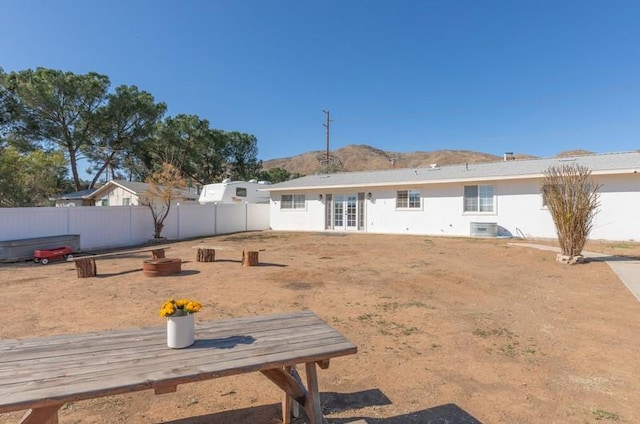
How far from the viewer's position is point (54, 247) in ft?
39.1

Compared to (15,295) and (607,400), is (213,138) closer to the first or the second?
(15,295)

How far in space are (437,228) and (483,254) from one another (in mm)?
6211

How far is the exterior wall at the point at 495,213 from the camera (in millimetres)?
13445

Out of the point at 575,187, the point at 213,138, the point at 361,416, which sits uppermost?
the point at 213,138

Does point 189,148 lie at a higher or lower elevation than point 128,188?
higher

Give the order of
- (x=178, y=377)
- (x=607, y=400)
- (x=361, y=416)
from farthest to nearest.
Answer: (x=607, y=400) → (x=361, y=416) → (x=178, y=377)

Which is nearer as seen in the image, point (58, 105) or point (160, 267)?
point (160, 267)

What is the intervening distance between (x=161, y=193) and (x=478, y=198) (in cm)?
1508

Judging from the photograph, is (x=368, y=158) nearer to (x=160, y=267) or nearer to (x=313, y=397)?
(x=160, y=267)

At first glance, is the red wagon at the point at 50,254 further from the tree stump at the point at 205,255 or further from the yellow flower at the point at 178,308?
the yellow flower at the point at 178,308

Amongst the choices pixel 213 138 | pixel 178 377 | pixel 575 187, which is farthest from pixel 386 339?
pixel 213 138

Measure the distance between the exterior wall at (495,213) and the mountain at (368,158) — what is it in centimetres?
4604

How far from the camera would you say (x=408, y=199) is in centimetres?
1831

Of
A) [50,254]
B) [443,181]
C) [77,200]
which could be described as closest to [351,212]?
[443,181]
